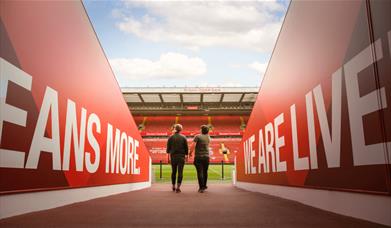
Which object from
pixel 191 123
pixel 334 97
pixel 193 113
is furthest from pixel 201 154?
pixel 191 123

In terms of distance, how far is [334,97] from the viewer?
2.51 metres

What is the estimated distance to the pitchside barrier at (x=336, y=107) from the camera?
1.86 meters

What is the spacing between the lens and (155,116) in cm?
2828

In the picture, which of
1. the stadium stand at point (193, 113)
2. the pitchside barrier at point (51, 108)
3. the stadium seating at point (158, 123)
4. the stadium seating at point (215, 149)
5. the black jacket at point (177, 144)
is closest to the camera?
the pitchside barrier at point (51, 108)

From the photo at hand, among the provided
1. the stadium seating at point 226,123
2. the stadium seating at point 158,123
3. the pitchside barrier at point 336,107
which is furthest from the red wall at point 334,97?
the stadium seating at point 158,123

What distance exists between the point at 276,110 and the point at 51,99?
2.95 m

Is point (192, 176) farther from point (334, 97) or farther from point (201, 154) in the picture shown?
point (334, 97)

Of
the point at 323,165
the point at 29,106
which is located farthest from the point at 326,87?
the point at 29,106

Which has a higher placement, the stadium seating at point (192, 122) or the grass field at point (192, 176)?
the stadium seating at point (192, 122)

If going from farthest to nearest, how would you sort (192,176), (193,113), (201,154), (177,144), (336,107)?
(193,113) < (192,176) < (201,154) < (177,144) < (336,107)

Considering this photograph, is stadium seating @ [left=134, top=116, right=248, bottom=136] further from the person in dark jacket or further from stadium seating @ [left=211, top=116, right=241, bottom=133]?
the person in dark jacket

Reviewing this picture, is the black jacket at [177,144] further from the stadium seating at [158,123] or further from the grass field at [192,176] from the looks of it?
the stadium seating at [158,123]

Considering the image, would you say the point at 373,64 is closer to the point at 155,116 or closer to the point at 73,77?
the point at 73,77

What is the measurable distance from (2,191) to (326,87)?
2550mm
